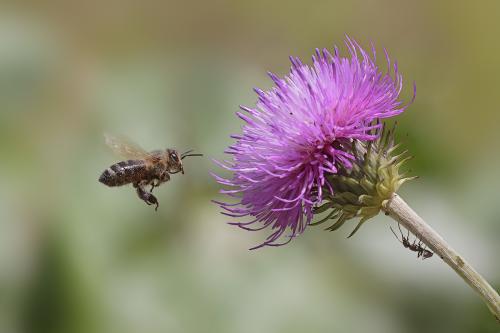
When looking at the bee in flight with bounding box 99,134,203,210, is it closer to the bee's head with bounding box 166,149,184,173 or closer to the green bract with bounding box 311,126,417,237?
the bee's head with bounding box 166,149,184,173

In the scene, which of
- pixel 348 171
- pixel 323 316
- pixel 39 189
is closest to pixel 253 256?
pixel 323 316

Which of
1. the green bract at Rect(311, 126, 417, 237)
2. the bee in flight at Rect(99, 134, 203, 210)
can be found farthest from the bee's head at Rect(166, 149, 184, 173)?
the green bract at Rect(311, 126, 417, 237)

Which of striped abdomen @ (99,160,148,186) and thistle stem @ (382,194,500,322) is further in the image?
striped abdomen @ (99,160,148,186)

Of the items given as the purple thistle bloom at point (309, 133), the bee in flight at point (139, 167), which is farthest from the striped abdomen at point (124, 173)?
the purple thistle bloom at point (309, 133)

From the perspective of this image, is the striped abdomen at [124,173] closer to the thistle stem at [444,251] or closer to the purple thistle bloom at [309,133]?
the purple thistle bloom at [309,133]

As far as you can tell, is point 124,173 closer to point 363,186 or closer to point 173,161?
point 173,161

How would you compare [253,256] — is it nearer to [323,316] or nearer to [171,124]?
[323,316]
